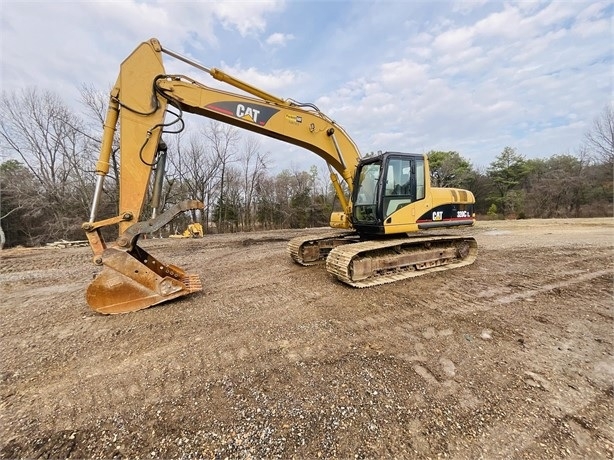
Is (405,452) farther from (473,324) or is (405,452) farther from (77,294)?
(77,294)

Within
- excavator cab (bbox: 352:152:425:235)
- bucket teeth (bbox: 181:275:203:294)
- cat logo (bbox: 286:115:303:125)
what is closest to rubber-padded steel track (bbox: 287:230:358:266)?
excavator cab (bbox: 352:152:425:235)

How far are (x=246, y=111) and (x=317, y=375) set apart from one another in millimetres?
4126

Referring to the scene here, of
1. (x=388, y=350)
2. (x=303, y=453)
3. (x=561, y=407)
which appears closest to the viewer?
(x=303, y=453)

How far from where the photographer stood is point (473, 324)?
337 cm

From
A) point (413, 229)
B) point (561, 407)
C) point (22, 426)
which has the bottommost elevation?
point (561, 407)

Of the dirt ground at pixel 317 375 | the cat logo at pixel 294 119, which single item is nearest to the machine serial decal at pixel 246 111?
the cat logo at pixel 294 119

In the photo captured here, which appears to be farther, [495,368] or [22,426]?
→ [495,368]

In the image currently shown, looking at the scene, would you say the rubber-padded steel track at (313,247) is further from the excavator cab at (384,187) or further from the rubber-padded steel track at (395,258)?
the rubber-padded steel track at (395,258)

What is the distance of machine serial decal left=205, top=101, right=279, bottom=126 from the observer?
4484mm

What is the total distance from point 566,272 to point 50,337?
844cm

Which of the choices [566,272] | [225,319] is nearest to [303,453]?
[225,319]

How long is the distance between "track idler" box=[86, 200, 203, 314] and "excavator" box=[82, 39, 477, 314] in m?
0.01

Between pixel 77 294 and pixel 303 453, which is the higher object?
pixel 77 294

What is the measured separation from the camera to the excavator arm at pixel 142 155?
3.75 meters
